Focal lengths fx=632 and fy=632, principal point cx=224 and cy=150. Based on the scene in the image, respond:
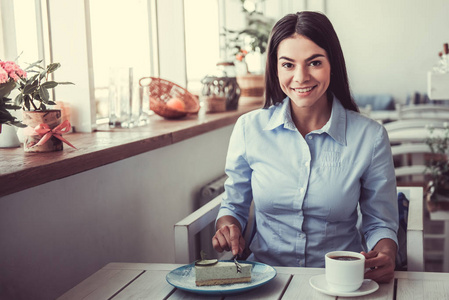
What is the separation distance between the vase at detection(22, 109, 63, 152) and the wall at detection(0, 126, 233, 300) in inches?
4.1

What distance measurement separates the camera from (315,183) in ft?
5.74

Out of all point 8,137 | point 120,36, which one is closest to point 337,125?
point 8,137

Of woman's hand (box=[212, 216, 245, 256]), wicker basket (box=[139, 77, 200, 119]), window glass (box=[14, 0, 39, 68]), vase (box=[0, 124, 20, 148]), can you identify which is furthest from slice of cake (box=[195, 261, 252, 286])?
wicker basket (box=[139, 77, 200, 119])

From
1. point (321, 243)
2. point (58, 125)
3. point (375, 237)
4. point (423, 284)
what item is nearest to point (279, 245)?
point (321, 243)

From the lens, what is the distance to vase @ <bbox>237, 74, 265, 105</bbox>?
153 inches

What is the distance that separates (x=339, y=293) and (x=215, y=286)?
267mm

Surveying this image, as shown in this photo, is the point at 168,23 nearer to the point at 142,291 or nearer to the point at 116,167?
the point at 116,167

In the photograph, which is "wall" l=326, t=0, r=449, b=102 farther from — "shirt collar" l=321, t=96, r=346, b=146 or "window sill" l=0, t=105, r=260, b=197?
"shirt collar" l=321, t=96, r=346, b=146

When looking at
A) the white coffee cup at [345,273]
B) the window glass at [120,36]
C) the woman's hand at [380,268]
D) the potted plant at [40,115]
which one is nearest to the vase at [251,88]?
the window glass at [120,36]

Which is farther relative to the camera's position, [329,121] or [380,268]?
[329,121]

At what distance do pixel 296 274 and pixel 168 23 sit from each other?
205 cm

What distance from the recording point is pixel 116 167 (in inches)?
84.9

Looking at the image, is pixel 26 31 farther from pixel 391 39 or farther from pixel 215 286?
pixel 391 39

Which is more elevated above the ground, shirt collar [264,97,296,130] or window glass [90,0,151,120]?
window glass [90,0,151,120]
